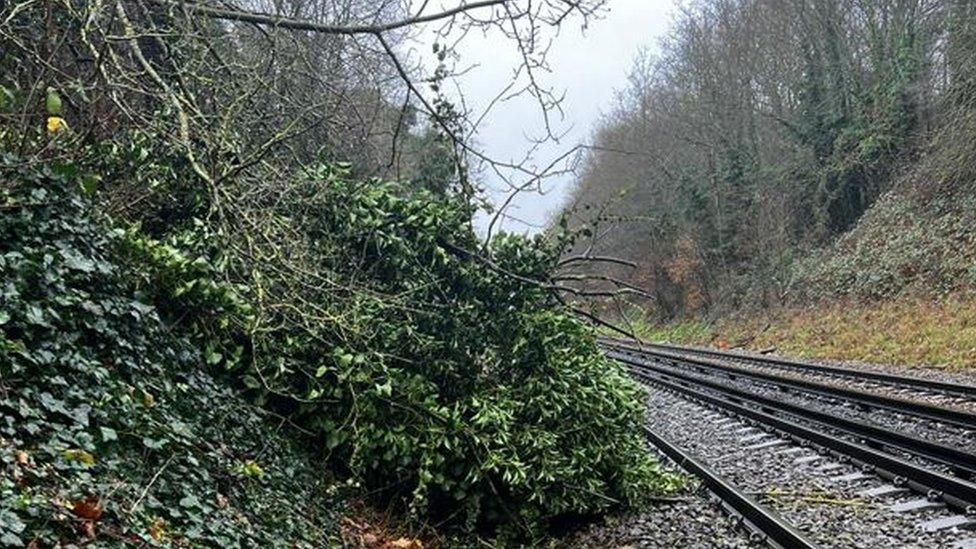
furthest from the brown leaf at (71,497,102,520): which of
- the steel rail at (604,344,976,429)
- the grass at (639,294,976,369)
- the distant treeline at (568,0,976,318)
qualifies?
the distant treeline at (568,0,976,318)

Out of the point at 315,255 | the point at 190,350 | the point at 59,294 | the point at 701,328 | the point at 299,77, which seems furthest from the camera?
the point at 701,328

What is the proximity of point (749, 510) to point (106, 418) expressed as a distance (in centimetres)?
492

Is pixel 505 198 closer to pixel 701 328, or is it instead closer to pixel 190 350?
pixel 190 350

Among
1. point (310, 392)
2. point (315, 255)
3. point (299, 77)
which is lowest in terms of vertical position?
point (310, 392)

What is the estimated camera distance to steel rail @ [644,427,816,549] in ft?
16.8

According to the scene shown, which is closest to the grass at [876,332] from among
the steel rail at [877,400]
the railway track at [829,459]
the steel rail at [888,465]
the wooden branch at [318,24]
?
the steel rail at [877,400]

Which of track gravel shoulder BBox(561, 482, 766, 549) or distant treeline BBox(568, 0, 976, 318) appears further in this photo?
distant treeline BBox(568, 0, 976, 318)

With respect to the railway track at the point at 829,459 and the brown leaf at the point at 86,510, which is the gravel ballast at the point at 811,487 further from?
the brown leaf at the point at 86,510

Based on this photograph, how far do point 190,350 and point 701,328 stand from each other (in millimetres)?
27259

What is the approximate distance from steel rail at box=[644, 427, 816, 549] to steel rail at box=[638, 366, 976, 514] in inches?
55.5

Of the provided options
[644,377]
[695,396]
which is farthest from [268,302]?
[644,377]

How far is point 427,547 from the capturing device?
5.62 meters

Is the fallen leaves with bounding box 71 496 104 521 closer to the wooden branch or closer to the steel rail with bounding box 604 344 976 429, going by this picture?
the wooden branch

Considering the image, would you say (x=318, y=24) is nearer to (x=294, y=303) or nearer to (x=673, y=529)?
(x=294, y=303)
